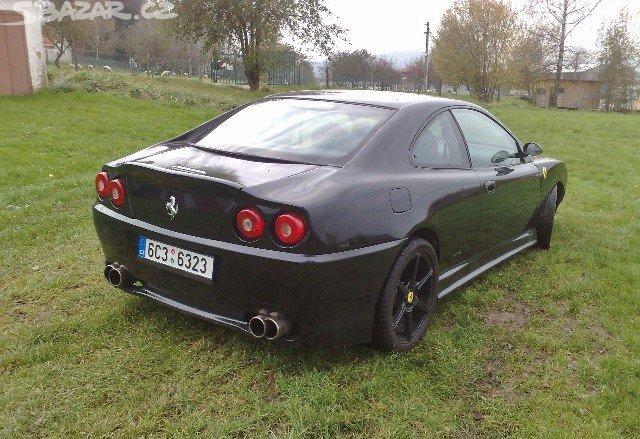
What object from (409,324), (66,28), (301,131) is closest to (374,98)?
(301,131)

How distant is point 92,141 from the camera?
10.1 metres

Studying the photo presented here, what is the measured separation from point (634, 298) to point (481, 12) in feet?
124

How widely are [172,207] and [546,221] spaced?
3.45 m

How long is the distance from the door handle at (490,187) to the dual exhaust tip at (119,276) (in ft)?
7.56

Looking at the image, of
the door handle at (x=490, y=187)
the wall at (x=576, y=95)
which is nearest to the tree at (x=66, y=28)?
the door handle at (x=490, y=187)

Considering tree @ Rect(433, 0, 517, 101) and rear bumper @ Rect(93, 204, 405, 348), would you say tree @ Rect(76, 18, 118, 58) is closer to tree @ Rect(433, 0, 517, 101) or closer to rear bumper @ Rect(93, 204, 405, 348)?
tree @ Rect(433, 0, 517, 101)

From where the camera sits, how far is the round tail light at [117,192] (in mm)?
3111

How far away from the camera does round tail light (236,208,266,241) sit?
259cm

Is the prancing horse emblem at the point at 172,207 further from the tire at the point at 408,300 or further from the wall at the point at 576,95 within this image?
the wall at the point at 576,95

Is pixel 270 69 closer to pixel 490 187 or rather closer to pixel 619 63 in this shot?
pixel 490 187

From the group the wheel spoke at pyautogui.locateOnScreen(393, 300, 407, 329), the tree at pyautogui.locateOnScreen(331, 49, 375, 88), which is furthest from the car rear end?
the tree at pyautogui.locateOnScreen(331, 49, 375, 88)

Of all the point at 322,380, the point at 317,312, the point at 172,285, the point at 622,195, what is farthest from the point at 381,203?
the point at 622,195

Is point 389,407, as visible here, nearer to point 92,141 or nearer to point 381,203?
point 381,203

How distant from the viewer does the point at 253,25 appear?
2342 cm
